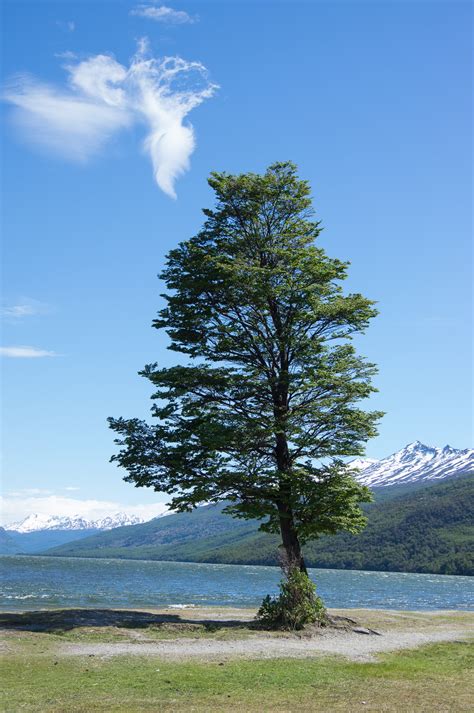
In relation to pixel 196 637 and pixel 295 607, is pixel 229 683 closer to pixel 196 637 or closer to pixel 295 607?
pixel 196 637

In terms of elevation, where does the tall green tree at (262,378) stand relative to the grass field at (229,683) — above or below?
above

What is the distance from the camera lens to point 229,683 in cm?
1566

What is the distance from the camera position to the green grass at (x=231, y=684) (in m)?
13.3

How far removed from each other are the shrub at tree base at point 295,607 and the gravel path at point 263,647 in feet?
4.25

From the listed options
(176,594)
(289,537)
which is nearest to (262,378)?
(289,537)

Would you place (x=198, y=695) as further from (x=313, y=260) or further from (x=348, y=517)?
(x=313, y=260)

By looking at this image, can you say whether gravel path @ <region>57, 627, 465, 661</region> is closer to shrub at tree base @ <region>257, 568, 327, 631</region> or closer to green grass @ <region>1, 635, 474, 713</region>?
green grass @ <region>1, 635, 474, 713</region>

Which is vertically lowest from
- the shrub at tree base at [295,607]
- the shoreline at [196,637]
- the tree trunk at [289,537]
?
the shoreline at [196,637]

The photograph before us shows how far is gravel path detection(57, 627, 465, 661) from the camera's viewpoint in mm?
19875

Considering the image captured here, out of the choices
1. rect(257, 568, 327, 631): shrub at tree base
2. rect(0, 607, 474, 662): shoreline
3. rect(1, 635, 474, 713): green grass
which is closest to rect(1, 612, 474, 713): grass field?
rect(1, 635, 474, 713): green grass

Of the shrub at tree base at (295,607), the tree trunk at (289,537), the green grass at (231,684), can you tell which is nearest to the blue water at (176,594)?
the shrub at tree base at (295,607)

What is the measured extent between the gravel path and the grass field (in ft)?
2.30

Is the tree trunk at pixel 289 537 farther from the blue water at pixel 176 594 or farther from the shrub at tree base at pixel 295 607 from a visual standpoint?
the blue water at pixel 176 594

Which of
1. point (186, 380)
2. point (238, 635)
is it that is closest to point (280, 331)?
point (186, 380)
